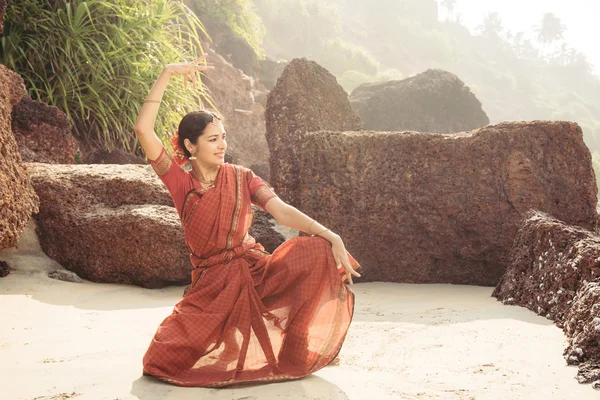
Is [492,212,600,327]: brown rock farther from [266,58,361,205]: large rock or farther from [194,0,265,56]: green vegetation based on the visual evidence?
[194,0,265,56]: green vegetation

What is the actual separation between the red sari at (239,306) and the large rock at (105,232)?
70.2 inches

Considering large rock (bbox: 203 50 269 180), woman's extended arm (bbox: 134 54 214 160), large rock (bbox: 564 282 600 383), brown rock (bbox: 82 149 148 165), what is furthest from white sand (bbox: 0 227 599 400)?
large rock (bbox: 203 50 269 180)

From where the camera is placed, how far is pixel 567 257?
10.9 feet

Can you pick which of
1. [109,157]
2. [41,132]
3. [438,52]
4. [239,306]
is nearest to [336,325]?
[239,306]

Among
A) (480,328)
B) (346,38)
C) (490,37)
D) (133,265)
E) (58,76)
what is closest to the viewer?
(480,328)

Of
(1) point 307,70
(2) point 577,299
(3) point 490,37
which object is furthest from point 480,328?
(3) point 490,37

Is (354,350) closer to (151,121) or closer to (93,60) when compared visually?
(151,121)

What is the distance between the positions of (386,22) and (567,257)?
218ft

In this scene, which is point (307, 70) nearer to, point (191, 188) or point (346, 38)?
point (191, 188)

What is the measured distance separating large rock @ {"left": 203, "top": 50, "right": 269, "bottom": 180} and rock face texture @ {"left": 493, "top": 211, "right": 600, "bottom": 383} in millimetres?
7917

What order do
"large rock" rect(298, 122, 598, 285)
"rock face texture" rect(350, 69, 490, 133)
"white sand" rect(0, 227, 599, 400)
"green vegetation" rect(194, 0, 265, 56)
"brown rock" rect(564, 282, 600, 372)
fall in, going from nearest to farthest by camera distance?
"white sand" rect(0, 227, 599, 400)
"brown rock" rect(564, 282, 600, 372)
"large rock" rect(298, 122, 598, 285)
"rock face texture" rect(350, 69, 490, 133)
"green vegetation" rect(194, 0, 265, 56)

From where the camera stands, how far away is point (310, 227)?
2742 mm

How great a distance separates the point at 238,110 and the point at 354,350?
9311 mm

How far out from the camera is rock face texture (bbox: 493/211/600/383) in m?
2.55
